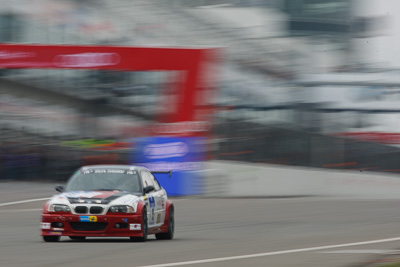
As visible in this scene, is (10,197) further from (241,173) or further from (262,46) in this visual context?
(262,46)

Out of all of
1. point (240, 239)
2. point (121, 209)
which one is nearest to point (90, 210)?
point (121, 209)

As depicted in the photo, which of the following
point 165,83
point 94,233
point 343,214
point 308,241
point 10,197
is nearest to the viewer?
point 94,233

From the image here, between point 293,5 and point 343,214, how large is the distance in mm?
17369

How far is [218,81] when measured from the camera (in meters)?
34.3

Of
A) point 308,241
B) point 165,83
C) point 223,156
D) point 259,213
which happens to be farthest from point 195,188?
point 308,241

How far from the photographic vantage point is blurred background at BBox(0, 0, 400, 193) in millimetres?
33406

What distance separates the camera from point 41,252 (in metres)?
12.6

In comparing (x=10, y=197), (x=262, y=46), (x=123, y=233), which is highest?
(x=262, y=46)

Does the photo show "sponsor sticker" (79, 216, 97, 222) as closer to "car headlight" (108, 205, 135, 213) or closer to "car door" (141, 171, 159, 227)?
"car headlight" (108, 205, 135, 213)

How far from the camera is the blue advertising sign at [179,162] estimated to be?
31.0 meters

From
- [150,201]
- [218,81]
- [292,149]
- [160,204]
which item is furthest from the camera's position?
[218,81]

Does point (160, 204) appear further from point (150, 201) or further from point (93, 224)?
point (93, 224)

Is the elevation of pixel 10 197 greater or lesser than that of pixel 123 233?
lesser

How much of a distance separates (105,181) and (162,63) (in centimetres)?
1771
